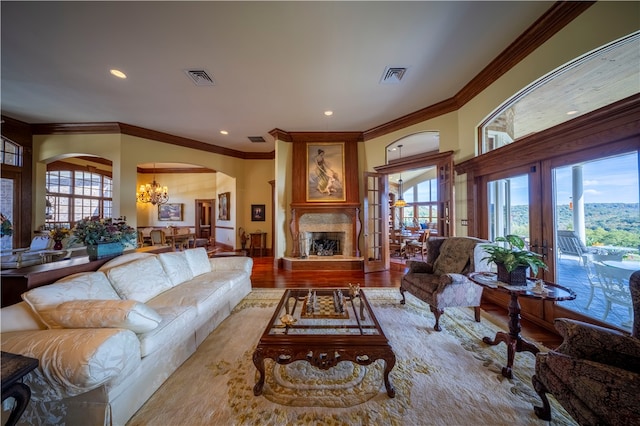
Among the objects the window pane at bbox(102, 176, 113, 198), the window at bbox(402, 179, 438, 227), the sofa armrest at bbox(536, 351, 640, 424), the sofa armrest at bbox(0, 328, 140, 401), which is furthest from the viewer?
the window at bbox(402, 179, 438, 227)

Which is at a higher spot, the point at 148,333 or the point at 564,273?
the point at 564,273

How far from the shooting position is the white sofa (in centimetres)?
125

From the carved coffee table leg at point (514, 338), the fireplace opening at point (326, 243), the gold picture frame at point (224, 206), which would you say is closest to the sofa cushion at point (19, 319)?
the carved coffee table leg at point (514, 338)

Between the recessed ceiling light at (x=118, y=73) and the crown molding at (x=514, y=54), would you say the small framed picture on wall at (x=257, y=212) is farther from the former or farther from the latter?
the crown molding at (x=514, y=54)

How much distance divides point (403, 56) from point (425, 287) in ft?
9.73

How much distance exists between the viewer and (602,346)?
1300 millimetres

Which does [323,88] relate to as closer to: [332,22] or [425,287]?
[332,22]

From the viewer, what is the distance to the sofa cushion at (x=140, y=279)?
209 cm

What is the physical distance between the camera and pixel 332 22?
2330 mm

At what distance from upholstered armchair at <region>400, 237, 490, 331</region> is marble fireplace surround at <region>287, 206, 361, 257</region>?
2.29 metres

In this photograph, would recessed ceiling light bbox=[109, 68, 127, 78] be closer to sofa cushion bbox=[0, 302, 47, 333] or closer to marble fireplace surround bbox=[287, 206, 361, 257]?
sofa cushion bbox=[0, 302, 47, 333]

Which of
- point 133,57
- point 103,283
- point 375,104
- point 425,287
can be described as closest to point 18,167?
point 133,57

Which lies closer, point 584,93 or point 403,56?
point 584,93

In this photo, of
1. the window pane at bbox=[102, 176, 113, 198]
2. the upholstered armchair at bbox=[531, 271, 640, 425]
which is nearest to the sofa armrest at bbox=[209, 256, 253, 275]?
the upholstered armchair at bbox=[531, 271, 640, 425]
